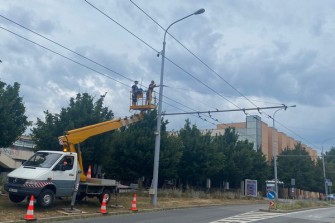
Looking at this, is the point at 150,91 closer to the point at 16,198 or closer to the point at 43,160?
the point at 43,160

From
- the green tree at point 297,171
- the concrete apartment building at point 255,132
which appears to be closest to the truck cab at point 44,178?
the green tree at point 297,171

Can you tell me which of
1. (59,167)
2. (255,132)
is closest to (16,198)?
(59,167)

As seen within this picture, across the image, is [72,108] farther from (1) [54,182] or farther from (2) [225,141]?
(2) [225,141]

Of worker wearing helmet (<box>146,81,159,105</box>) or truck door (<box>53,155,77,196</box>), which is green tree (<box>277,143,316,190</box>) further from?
truck door (<box>53,155,77,196</box>)

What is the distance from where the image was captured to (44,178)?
17141 millimetres

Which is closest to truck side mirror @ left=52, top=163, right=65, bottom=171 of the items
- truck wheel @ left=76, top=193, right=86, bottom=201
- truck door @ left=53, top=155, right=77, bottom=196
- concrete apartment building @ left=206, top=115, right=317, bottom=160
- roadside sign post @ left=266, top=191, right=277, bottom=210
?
truck door @ left=53, top=155, right=77, bottom=196

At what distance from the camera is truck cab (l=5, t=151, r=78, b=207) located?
16.7 metres

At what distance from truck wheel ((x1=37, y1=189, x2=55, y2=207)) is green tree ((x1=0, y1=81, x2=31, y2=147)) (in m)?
4.94

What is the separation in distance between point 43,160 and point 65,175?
119 centimetres

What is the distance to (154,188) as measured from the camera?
23.3 meters

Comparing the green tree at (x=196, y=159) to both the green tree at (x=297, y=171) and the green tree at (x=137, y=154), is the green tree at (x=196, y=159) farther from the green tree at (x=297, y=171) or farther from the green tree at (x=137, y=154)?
the green tree at (x=297, y=171)

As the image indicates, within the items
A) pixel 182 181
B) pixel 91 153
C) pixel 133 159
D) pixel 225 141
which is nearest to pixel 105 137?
pixel 91 153

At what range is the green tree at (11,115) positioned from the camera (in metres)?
20.1

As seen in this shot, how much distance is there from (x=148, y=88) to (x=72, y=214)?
9039mm
